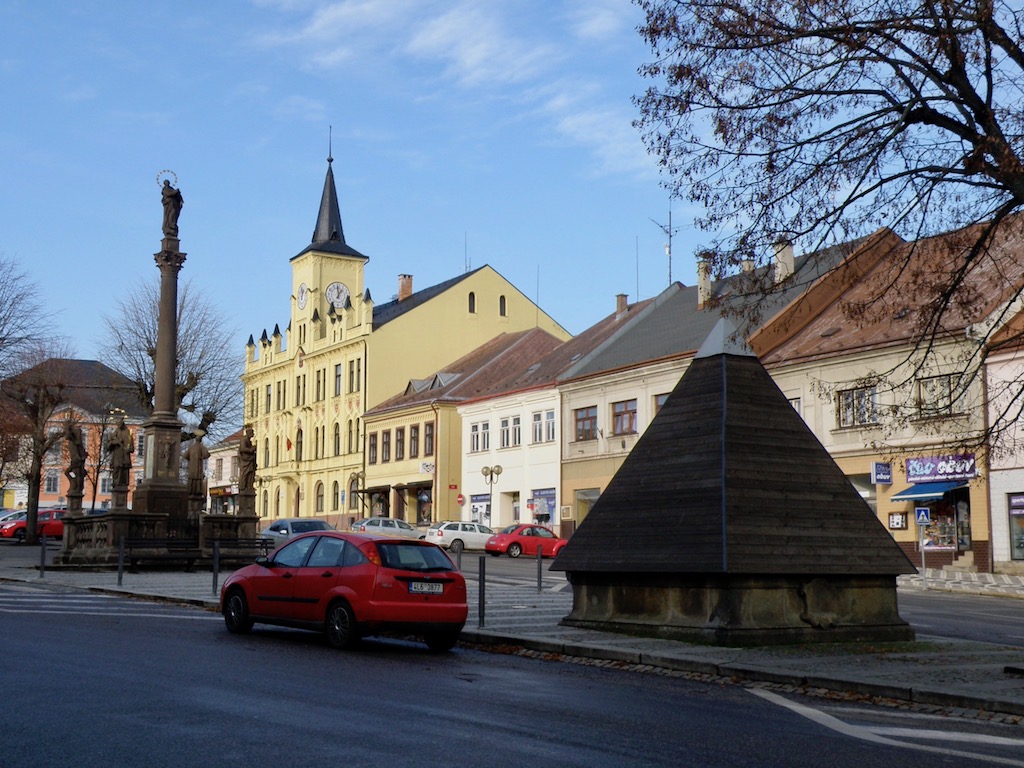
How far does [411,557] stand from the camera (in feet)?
52.9

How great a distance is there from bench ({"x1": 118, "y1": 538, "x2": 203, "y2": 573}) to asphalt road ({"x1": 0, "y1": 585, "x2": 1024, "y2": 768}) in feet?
58.5

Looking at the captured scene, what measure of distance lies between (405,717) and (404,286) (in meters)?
78.1

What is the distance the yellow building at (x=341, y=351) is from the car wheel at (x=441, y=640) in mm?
52333

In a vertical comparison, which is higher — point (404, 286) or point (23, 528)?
point (404, 286)

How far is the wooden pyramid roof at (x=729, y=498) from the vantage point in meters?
16.0

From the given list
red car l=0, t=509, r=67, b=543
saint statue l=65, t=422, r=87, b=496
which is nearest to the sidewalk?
saint statue l=65, t=422, r=87, b=496

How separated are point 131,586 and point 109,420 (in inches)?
2026

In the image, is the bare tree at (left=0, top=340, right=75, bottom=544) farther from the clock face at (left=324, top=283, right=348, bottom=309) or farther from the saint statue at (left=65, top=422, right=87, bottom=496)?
the clock face at (left=324, top=283, right=348, bottom=309)

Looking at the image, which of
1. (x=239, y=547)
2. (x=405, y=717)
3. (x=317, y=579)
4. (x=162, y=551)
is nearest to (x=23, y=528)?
(x=239, y=547)

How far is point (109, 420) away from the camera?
75.1 meters

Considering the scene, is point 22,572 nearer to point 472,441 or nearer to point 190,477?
point 190,477

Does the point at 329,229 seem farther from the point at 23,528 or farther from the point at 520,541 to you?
the point at 520,541

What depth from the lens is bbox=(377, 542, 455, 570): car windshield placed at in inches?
625

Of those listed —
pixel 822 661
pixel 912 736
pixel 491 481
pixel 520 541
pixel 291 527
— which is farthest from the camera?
pixel 491 481
